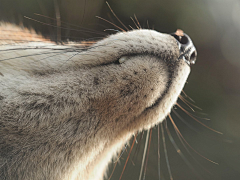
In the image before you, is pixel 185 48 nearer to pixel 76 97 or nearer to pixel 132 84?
pixel 132 84

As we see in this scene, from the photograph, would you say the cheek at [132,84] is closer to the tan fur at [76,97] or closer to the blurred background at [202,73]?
the tan fur at [76,97]

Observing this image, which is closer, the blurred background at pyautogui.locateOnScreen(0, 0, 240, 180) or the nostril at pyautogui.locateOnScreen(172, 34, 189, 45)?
the nostril at pyautogui.locateOnScreen(172, 34, 189, 45)

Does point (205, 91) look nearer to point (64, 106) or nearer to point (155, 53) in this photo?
point (155, 53)

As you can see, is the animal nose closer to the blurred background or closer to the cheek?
the cheek

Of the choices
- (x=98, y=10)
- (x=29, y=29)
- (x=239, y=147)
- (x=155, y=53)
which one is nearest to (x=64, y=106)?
(x=155, y=53)

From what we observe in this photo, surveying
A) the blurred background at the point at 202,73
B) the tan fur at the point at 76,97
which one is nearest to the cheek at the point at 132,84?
the tan fur at the point at 76,97

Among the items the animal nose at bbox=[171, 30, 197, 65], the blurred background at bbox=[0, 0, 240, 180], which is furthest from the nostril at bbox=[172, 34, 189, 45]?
the blurred background at bbox=[0, 0, 240, 180]
